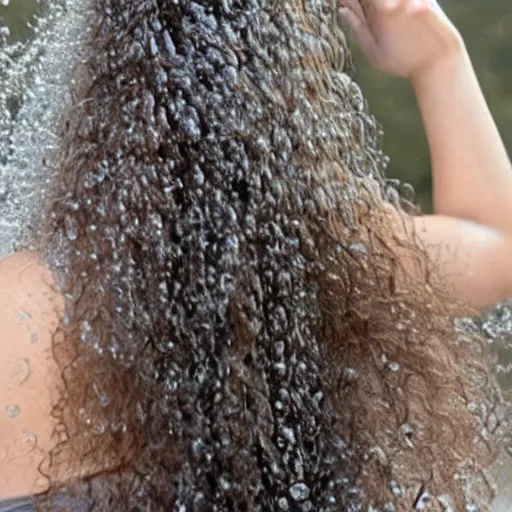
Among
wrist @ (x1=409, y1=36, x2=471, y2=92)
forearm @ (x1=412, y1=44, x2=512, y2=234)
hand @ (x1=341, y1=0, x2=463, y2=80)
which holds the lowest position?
forearm @ (x1=412, y1=44, x2=512, y2=234)

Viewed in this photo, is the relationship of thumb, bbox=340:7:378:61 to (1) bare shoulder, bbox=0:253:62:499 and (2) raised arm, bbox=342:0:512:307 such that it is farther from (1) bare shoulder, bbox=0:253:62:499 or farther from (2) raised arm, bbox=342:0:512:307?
(1) bare shoulder, bbox=0:253:62:499

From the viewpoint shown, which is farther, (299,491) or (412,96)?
(412,96)

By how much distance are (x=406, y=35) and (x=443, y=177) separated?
0.08 metres

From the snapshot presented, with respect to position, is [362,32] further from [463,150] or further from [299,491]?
[299,491]

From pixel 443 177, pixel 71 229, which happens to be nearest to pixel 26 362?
pixel 71 229

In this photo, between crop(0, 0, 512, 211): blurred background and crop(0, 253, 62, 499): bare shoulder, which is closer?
crop(0, 253, 62, 499): bare shoulder

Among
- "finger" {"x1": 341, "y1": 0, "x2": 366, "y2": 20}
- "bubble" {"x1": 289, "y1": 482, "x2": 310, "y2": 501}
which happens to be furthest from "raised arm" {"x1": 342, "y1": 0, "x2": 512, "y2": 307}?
"bubble" {"x1": 289, "y1": 482, "x2": 310, "y2": 501}

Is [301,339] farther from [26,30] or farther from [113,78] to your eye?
[26,30]

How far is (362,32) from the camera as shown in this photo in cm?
50

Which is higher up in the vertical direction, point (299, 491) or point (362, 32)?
point (362, 32)

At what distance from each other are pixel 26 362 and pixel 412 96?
0.27 meters

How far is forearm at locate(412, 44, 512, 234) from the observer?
1.61ft

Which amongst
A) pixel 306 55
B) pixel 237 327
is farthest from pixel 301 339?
pixel 306 55

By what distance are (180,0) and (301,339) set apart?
0.54 feet
